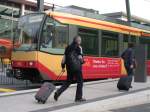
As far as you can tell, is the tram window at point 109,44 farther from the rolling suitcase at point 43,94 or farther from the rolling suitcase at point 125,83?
the rolling suitcase at point 43,94

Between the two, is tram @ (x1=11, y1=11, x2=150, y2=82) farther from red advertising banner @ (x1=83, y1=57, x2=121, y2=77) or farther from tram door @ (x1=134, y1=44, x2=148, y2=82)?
tram door @ (x1=134, y1=44, x2=148, y2=82)

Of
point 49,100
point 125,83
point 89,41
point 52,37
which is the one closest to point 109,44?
point 89,41

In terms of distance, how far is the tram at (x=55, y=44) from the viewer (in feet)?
57.6

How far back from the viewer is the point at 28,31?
18.4 m

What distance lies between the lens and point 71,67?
38.3 ft

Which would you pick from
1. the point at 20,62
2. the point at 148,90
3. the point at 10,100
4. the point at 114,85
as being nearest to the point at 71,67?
the point at 10,100

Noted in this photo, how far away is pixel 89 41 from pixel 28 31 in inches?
118

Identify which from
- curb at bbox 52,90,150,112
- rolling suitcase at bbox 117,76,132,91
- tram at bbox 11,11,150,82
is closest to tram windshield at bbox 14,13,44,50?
tram at bbox 11,11,150,82

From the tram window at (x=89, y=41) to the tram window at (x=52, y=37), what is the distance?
1472 mm

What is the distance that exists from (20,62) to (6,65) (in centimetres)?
434

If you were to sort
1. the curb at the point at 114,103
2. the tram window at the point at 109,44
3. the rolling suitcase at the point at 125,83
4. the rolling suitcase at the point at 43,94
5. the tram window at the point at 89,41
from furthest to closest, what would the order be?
the tram window at the point at 109,44 < the tram window at the point at 89,41 < the rolling suitcase at the point at 125,83 < the rolling suitcase at the point at 43,94 < the curb at the point at 114,103

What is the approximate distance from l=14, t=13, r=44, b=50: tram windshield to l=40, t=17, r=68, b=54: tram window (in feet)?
0.93

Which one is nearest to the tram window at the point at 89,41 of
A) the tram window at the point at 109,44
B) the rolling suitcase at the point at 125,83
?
the tram window at the point at 109,44

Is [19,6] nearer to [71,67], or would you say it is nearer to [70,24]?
[70,24]
